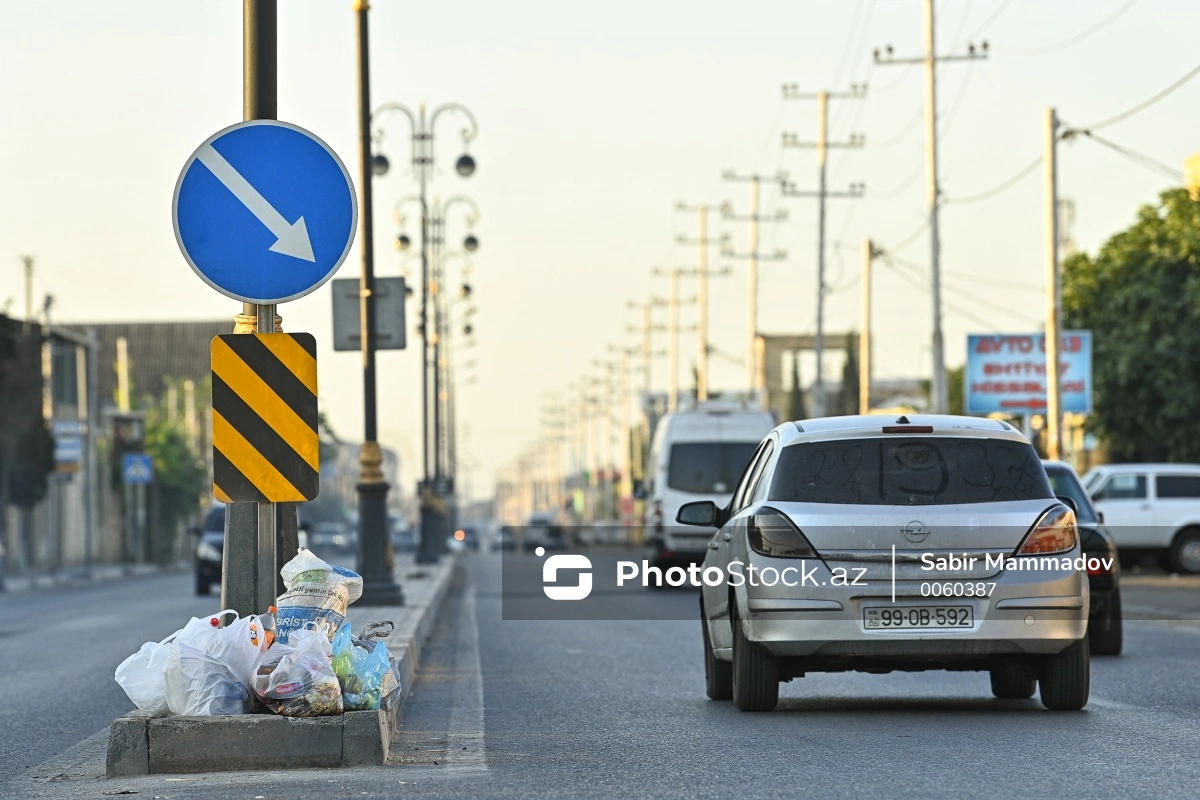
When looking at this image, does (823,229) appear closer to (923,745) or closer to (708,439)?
(708,439)

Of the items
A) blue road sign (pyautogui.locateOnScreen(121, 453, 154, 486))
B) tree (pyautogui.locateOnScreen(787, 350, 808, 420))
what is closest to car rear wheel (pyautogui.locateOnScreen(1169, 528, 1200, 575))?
blue road sign (pyautogui.locateOnScreen(121, 453, 154, 486))

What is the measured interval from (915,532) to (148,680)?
13.6ft

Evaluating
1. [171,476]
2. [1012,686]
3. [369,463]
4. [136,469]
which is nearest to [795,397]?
[171,476]

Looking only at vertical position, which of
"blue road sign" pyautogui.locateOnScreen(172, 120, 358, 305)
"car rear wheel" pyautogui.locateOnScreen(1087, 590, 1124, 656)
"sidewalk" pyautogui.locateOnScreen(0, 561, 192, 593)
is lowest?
"sidewalk" pyautogui.locateOnScreen(0, 561, 192, 593)

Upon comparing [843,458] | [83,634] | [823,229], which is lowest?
[83,634]

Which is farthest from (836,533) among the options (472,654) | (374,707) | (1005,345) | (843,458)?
(1005,345)

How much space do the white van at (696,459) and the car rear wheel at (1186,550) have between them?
8008mm

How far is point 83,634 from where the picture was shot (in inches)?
899

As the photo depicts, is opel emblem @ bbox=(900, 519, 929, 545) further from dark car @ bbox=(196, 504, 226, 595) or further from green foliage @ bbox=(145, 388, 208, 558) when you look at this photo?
green foliage @ bbox=(145, 388, 208, 558)

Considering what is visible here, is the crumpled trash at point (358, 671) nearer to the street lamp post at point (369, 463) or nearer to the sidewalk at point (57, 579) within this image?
the street lamp post at point (369, 463)

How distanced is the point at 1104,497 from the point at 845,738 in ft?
98.0

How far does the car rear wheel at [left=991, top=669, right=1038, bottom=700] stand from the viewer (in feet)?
40.5

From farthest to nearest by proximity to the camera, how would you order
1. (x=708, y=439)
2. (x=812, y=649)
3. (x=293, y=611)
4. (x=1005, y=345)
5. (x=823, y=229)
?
(x=823, y=229), (x=1005, y=345), (x=708, y=439), (x=812, y=649), (x=293, y=611)

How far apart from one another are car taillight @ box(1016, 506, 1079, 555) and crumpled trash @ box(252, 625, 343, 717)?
3947 millimetres
